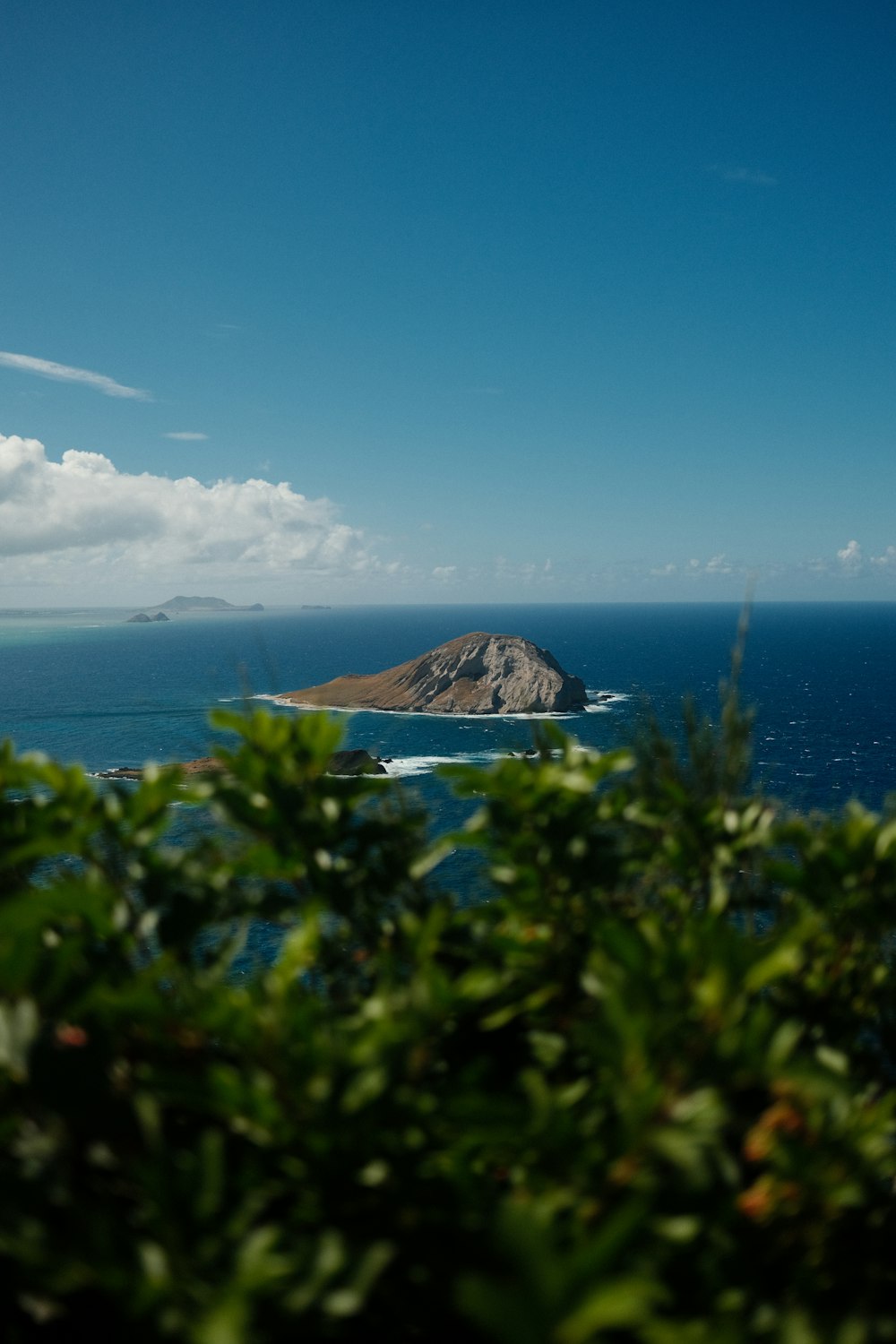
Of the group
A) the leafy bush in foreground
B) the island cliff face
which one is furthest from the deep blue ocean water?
the island cliff face

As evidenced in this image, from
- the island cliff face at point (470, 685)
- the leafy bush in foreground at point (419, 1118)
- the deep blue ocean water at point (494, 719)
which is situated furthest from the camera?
the island cliff face at point (470, 685)

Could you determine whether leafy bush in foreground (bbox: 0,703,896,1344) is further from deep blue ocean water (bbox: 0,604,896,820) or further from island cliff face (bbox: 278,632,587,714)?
island cliff face (bbox: 278,632,587,714)

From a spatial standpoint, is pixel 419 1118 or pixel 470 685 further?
pixel 470 685

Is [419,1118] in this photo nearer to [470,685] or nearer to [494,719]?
[494,719]

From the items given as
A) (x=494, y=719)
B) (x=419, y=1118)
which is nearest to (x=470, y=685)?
(x=494, y=719)

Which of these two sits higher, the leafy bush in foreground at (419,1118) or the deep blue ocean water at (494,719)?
the leafy bush in foreground at (419,1118)

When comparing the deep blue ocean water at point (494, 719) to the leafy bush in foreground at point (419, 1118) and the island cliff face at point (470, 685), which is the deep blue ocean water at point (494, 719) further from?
the island cliff face at point (470, 685)

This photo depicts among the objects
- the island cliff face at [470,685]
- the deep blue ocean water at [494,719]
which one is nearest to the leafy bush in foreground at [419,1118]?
the deep blue ocean water at [494,719]
